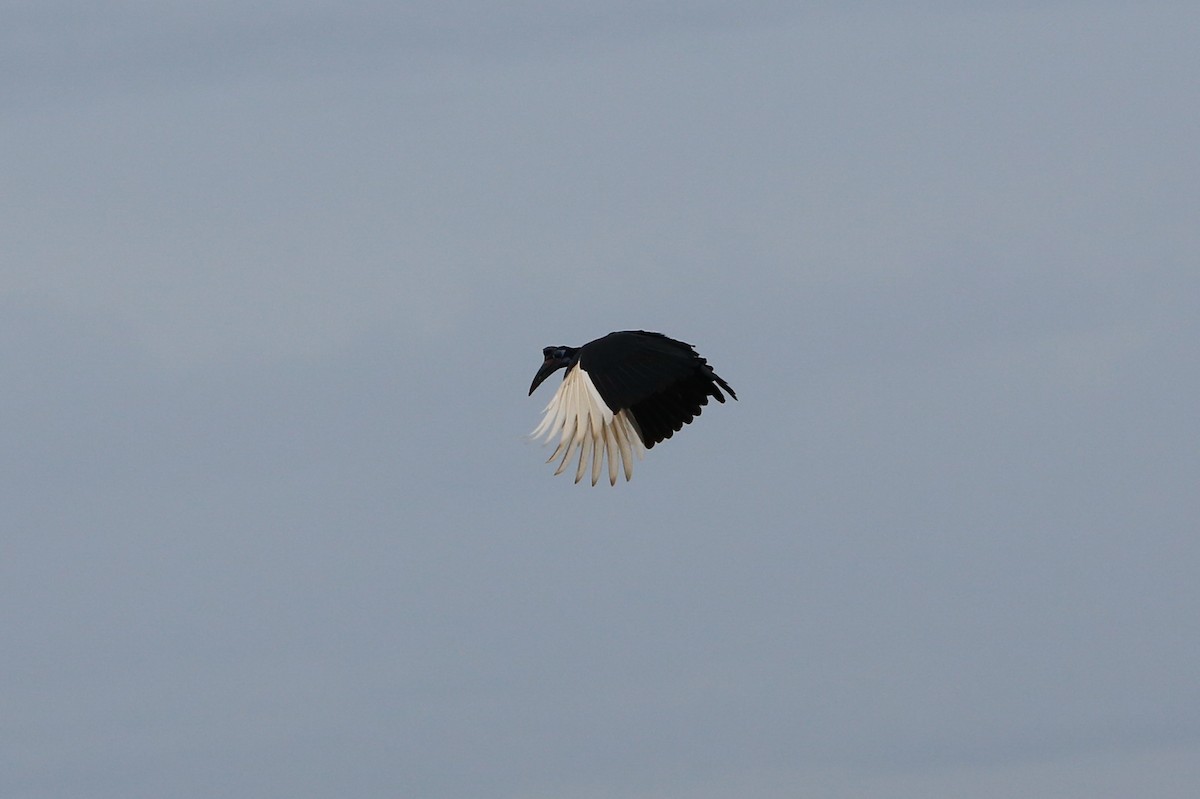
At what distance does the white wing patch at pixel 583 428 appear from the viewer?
62.4 metres

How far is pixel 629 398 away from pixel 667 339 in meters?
2.62

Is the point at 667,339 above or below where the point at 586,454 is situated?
above

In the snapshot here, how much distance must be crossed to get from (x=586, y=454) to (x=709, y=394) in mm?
4597

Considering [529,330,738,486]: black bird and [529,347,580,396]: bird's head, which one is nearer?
[529,330,738,486]: black bird

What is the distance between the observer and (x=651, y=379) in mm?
64500

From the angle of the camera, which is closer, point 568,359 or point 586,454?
point 586,454

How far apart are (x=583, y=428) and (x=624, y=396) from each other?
154cm

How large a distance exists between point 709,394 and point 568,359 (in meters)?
3.88

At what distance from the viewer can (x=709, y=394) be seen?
217ft

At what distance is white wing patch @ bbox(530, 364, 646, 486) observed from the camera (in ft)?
205

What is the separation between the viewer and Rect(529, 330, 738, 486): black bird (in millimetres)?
62781

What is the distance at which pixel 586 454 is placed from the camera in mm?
63031

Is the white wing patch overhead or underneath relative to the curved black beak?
underneath

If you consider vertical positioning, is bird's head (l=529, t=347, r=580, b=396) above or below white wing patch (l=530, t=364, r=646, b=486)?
above
